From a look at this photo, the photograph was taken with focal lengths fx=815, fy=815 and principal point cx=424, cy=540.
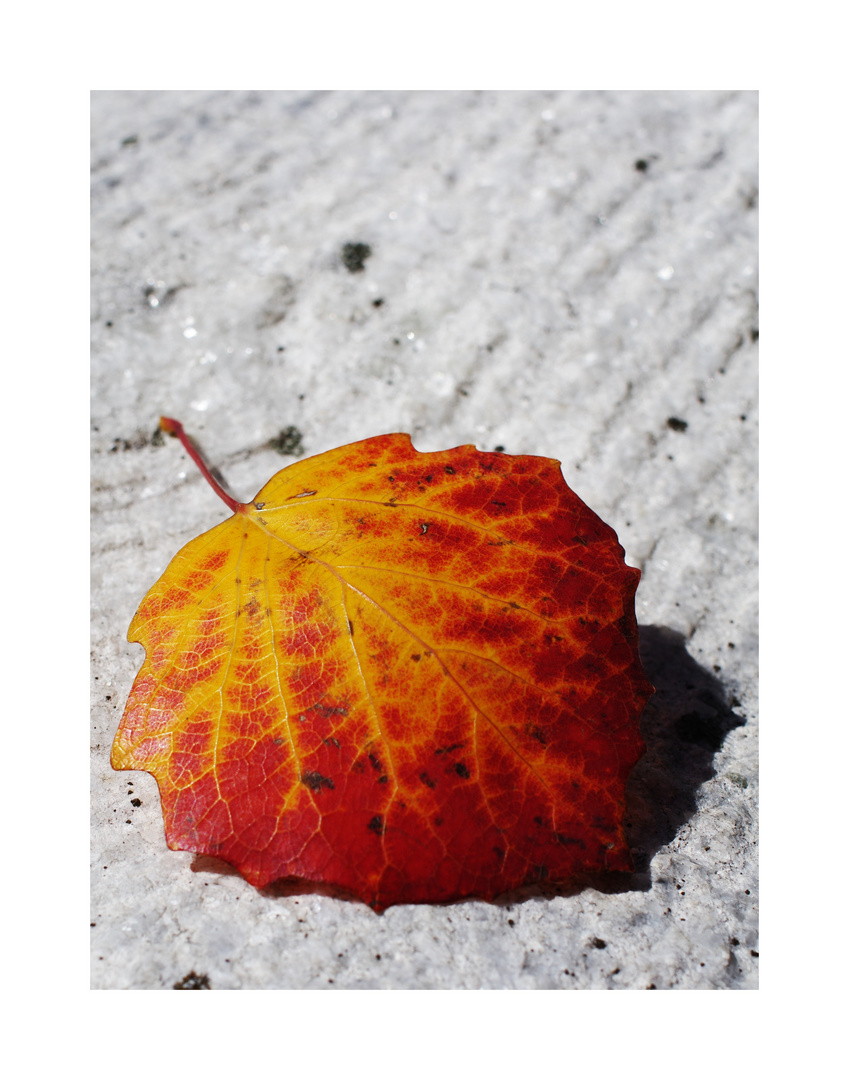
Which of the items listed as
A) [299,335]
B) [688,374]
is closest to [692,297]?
[688,374]

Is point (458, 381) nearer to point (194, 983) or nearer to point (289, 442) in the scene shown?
point (289, 442)

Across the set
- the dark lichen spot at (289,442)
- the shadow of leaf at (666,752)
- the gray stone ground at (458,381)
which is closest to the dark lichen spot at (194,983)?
the gray stone ground at (458,381)

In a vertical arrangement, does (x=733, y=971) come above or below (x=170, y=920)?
below

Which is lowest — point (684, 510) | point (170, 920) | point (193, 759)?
point (170, 920)

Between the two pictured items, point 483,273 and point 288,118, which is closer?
point 483,273

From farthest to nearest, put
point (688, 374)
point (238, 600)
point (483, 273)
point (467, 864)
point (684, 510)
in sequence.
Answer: point (483, 273) → point (688, 374) → point (684, 510) → point (238, 600) → point (467, 864)

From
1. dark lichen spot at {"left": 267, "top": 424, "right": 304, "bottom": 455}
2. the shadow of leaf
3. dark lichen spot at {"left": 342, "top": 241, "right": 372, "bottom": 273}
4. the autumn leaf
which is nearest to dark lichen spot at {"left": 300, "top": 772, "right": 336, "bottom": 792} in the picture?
the autumn leaf

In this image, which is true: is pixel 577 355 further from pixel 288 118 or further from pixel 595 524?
pixel 288 118

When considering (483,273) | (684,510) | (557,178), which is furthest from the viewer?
(557,178)
